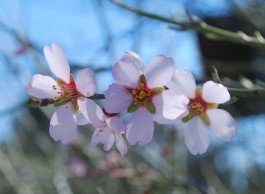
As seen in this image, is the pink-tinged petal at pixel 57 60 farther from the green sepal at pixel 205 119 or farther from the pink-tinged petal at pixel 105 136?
the green sepal at pixel 205 119

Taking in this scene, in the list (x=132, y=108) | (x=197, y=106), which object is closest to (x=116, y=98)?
(x=132, y=108)

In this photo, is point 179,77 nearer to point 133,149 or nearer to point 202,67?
point 133,149

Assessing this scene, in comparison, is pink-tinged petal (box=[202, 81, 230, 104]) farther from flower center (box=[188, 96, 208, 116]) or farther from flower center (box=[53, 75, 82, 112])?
flower center (box=[53, 75, 82, 112])

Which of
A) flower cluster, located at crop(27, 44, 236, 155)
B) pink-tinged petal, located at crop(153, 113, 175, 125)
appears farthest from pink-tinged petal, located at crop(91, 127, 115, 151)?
pink-tinged petal, located at crop(153, 113, 175, 125)

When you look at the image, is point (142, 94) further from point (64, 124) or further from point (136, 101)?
point (64, 124)

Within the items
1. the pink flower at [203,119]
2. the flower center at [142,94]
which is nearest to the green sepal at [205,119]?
the pink flower at [203,119]
